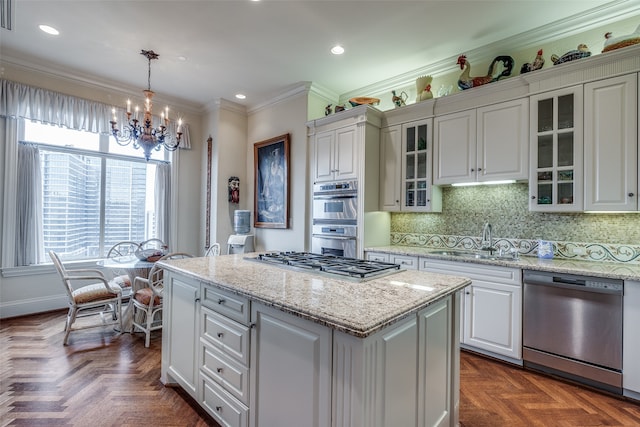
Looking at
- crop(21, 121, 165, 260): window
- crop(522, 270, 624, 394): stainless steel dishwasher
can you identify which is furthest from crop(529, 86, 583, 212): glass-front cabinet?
crop(21, 121, 165, 260): window

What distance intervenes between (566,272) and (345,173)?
2.27 meters

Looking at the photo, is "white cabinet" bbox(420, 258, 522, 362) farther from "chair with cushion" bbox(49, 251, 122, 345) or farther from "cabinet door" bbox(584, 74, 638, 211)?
"chair with cushion" bbox(49, 251, 122, 345)

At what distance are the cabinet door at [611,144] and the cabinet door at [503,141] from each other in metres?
0.42

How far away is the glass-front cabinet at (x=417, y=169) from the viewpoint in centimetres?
330

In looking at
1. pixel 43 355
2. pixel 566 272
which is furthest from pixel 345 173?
pixel 43 355

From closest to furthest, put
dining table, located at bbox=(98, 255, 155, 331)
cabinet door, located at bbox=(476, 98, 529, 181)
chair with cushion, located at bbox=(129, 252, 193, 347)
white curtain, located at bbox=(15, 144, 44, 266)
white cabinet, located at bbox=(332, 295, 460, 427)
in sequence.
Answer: white cabinet, located at bbox=(332, 295, 460, 427), cabinet door, located at bbox=(476, 98, 529, 181), chair with cushion, located at bbox=(129, 252, 193, 347), dining table, located at bbox=(98, 255, 155, 331), white curtain, located at bbox=(15, 144, 44, 266)

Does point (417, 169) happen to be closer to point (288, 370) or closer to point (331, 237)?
point (331, 237)

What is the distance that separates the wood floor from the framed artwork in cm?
223

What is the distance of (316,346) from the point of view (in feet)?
3.90

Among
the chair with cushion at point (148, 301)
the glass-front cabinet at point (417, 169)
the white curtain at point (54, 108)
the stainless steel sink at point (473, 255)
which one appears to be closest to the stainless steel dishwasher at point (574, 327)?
the stainless steel sink at point (473, 255)

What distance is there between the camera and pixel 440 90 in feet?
11.0

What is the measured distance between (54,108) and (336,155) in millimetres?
3472

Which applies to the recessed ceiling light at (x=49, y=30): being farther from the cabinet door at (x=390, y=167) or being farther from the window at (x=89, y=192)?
the cabinet door at (x=390, y=167)

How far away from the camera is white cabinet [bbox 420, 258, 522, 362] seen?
2490mm
